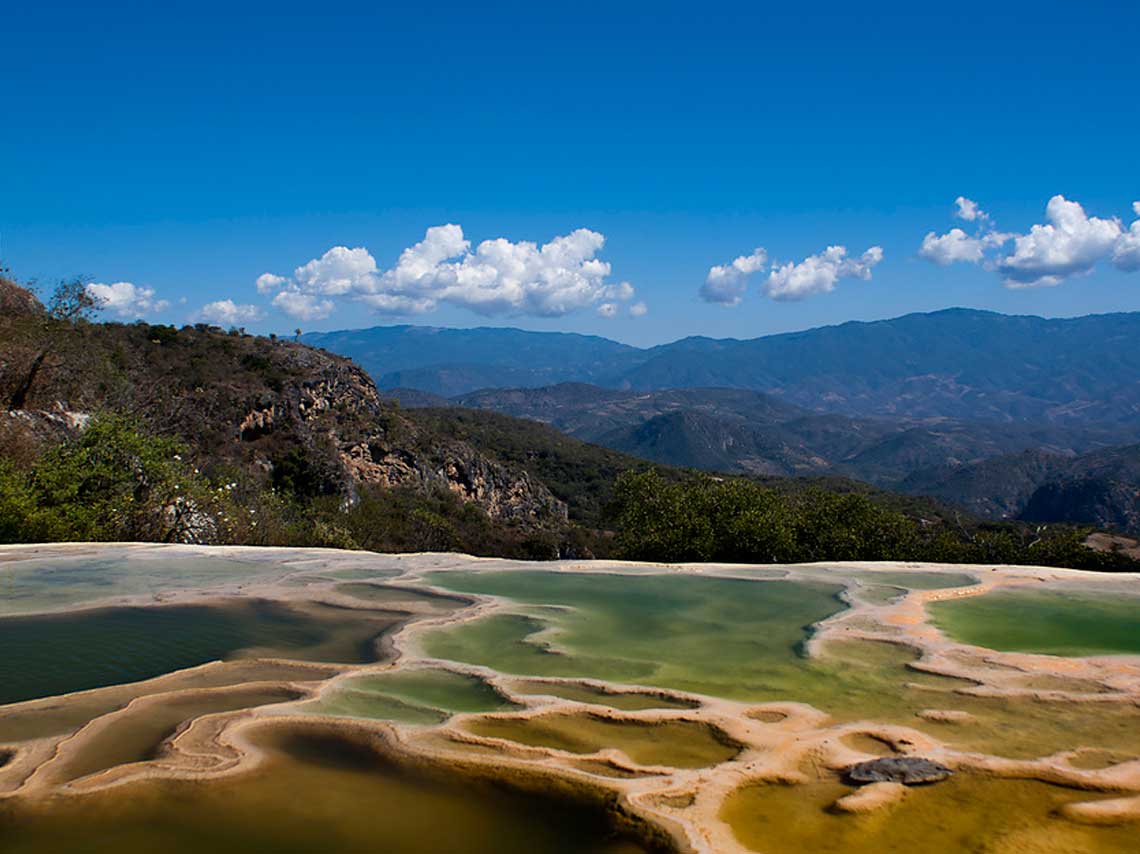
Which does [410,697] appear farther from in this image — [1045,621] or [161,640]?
[1045,621]

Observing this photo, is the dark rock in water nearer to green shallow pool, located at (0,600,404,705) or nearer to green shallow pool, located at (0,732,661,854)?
green shallow pool, located at (0,732,661,854)

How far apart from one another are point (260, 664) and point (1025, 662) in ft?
29.4

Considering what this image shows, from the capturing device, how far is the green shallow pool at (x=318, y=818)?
5926 mm

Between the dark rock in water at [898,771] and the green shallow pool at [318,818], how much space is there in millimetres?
2035

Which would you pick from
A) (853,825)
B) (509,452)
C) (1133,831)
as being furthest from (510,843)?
(509,452)

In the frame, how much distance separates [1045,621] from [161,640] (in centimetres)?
1231

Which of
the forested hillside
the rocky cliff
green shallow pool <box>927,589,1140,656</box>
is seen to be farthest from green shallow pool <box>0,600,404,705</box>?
the rocky cliff

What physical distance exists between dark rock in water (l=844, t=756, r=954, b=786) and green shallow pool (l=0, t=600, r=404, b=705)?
602 cm

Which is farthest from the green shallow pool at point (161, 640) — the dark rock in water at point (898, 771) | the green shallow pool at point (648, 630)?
the dark rock in water at point (898, 771)

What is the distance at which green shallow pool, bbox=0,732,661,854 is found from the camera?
19.4 feet

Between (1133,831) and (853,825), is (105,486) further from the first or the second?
(1133,831)

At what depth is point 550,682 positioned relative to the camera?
9.27 meters

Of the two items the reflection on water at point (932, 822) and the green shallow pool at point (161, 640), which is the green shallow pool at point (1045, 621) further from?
the green shallow pool at point (161, 640)

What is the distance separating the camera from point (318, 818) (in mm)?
6344
